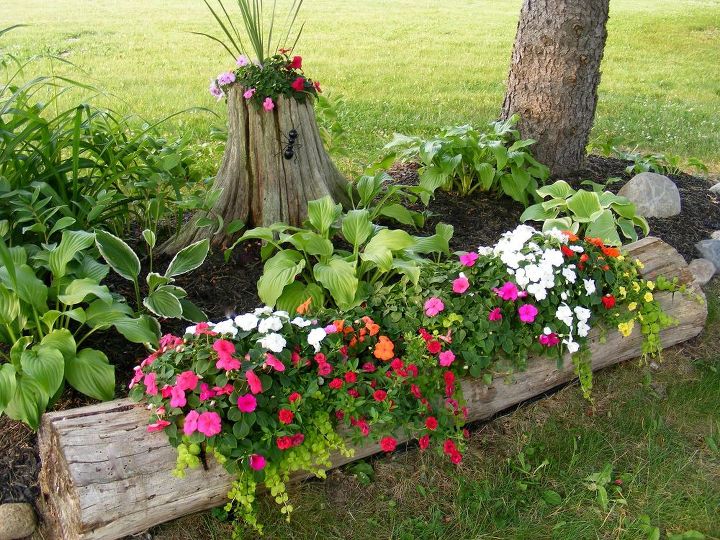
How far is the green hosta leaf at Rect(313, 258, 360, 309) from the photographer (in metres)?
2.96

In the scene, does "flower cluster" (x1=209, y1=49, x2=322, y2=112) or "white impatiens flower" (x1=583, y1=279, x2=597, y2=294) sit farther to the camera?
"flower cluster" (x1=209, y1=49, x2=322, y2=112)

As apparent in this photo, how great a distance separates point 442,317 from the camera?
111 inches

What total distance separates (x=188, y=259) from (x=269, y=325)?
77 cm

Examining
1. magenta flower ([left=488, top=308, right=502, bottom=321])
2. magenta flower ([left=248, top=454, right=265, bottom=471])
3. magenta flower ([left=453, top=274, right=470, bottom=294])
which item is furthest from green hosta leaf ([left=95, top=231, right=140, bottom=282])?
magenta flower ([left=488, top=308, right=502, bottom=321])

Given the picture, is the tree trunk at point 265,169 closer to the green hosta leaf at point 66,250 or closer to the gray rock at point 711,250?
the green hosta leaf at point 66,250

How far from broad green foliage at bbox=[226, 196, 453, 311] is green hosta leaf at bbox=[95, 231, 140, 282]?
478 mm

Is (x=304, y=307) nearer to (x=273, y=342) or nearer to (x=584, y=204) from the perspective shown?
(x=273, y=342)

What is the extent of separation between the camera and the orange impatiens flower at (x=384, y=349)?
8.59ft

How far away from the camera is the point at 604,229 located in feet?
11.6

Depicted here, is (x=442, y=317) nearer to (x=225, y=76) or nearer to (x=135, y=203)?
(x=225, y=76)

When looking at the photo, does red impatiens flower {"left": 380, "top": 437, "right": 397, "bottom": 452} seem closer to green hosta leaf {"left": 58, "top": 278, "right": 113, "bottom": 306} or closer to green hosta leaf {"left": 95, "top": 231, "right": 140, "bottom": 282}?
green hosta leaf {"left": 58, "top": 278, "right": 113, "bottom": 306}

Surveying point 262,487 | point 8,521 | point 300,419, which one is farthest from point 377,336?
point 8,521

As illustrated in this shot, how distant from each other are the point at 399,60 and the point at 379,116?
10.4ft

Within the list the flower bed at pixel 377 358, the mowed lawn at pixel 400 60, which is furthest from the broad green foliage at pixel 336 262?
the mowed lawn at pixel 400 60
